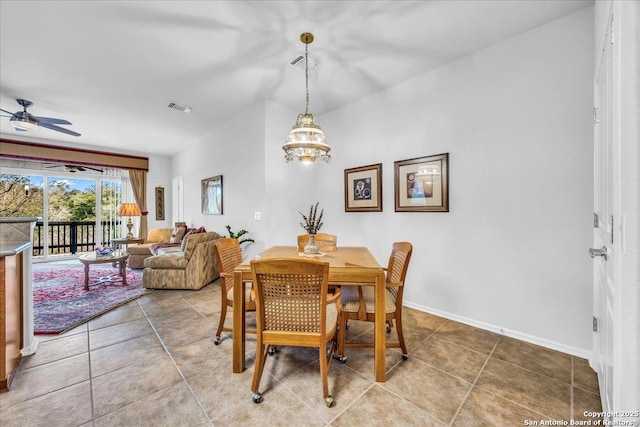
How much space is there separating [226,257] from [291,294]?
0.97 m

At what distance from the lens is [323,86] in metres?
3.32

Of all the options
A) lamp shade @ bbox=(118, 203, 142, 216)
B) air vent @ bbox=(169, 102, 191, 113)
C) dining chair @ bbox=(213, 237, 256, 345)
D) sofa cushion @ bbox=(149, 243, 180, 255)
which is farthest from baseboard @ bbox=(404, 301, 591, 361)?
lamp shade @ bbox=(118, 203, 142, 216)

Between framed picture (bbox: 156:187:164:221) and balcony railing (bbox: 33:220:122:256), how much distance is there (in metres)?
0.92

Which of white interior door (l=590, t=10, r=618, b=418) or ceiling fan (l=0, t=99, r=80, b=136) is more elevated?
ceiling fan (l=0, t=99, r=80, b=136)

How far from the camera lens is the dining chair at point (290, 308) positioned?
1428 millimetres

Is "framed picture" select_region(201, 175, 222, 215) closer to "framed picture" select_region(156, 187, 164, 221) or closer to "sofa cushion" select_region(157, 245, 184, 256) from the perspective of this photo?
"sofa cushion" select_region(157, 245, 184, 256)

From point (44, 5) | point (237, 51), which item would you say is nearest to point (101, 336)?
point (44, 5)

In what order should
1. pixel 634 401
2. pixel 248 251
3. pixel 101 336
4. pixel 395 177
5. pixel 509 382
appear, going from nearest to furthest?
pixel 634 401
pixel 509 382
pixel 101 336
pixel 395 177
pixel 248 251

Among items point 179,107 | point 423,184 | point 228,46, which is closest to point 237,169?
point 179,107

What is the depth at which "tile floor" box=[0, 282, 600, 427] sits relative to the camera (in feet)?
4.72

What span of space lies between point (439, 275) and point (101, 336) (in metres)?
3.45

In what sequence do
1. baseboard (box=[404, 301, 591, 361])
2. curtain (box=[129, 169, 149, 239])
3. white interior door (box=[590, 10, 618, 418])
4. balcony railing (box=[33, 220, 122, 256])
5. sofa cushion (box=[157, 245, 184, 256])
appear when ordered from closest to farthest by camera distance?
white interior door (box=[590, 10, 618, 418]) → baseboard (box=[404, 301, 591, 361]) → sofa cushion (box=[157, 245, 184, 256]) → balcony railing (box=[33, 220, 122, 256]) → curtain (box=[129, 169, 149, 239])

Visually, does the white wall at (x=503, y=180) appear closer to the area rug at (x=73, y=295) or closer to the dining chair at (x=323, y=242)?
the dining chair at (x=323, y=242)

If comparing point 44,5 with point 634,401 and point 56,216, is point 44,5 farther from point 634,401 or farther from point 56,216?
point 56,216
